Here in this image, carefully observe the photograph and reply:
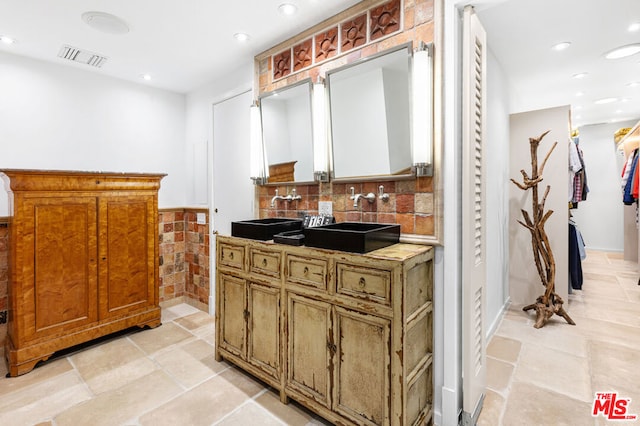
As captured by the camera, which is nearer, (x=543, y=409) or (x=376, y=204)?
(x=543, y=409)

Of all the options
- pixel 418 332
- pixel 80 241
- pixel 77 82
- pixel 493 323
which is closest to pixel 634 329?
pixel 493 323

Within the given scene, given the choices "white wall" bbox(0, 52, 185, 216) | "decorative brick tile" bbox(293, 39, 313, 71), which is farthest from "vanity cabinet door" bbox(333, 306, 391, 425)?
"white wall" bbox(0, 52, 185, 216)

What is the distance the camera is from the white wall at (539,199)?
3.36m

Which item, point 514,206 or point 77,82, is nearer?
point 77,82

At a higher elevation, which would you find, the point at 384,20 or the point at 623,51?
the point at 623,51

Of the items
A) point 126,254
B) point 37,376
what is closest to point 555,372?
point 126,254

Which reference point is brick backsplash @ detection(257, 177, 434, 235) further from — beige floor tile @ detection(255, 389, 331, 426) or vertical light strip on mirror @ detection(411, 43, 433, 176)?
beige floor tile @ detection(255, 389, 331, 426)

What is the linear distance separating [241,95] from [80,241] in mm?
1971

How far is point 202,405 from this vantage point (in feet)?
6.57

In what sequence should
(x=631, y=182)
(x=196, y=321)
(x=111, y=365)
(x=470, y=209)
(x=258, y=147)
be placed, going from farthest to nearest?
1. (x=631, y=182)
2. (x=196, y=321)
3. (x=258, y=147)
4. (x=111, y=365)
5. (x=470, y=209)

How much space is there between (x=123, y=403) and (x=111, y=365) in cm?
59

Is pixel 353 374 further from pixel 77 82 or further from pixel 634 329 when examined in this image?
pixel 77 82

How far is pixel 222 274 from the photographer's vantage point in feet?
8.02

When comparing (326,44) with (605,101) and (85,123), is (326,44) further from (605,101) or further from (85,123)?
(605,101)
